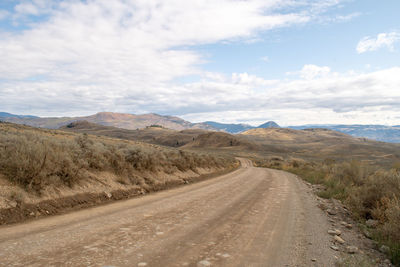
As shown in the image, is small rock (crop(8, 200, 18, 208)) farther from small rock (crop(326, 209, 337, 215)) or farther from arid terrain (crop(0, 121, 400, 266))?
small rock (crop(326, 209, 337, 215))

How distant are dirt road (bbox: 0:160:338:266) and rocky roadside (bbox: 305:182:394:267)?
0.28m

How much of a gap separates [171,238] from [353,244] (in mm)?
4333

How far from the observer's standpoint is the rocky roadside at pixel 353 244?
5.12 metres

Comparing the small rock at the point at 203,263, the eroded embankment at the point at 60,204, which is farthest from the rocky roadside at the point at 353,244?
the eroded embankment at the point at 60,204

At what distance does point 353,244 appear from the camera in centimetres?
627

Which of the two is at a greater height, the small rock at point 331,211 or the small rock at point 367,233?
the small rock at point 367,233

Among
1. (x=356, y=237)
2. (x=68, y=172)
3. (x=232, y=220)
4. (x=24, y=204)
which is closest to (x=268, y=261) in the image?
(x=232, y=220)

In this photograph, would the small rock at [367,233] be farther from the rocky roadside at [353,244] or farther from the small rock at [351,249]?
the small rock at [351,249]

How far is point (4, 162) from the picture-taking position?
8016mm

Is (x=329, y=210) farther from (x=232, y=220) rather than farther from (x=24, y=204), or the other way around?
(x=24, y=204)

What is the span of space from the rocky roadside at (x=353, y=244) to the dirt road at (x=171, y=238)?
280 millimetres

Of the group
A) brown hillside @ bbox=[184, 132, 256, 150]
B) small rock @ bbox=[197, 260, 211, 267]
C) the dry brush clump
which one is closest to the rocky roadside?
small rock @ bbox=[197, 260, 211, 267]

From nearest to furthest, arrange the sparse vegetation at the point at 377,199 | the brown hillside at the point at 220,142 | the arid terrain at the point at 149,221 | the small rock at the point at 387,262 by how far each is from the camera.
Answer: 1. the arid terrain at the point at 149,221
2. the small rock at the point at 387,262
3. the sparse vegetation at the point at 377,199
4. the brown hillside at the point at 220,142

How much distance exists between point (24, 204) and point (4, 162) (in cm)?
164
